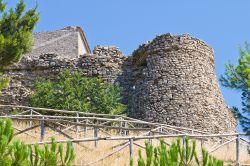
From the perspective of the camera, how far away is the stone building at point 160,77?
55.2ft

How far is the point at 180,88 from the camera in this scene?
1717 cm

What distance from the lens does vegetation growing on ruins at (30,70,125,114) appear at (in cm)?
1747

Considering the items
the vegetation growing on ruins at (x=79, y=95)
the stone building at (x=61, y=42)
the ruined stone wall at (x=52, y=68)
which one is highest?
the stone building at (x=61, y=42)

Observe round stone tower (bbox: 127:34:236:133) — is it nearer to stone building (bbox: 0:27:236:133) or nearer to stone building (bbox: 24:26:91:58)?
stone building (bbox: 0:27:236:133)

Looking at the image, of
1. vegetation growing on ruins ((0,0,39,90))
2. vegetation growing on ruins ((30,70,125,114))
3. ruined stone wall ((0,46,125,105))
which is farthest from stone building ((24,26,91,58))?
vegetation growing on ruins ((0,0,39,90))

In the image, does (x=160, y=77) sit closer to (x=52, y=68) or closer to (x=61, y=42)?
(x=52, y=68)

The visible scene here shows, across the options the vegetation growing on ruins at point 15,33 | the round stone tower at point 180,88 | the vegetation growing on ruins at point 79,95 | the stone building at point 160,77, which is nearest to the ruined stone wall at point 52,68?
the stone building at point 160,77

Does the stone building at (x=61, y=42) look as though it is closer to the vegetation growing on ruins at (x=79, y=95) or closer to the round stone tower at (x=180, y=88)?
the vegetation growing on ruins at (x=79, y=95)

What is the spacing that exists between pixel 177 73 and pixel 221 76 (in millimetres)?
1569

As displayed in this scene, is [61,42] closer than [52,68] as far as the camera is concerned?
No

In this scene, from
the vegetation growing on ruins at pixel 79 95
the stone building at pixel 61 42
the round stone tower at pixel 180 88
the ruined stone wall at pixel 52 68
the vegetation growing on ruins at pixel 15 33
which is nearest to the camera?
the vegetation growing on ruins at pixel 15 33

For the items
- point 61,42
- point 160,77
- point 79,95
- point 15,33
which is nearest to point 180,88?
point 160,77

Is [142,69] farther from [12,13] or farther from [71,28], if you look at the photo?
[71,28]

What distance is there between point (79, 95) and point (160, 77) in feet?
8.59
